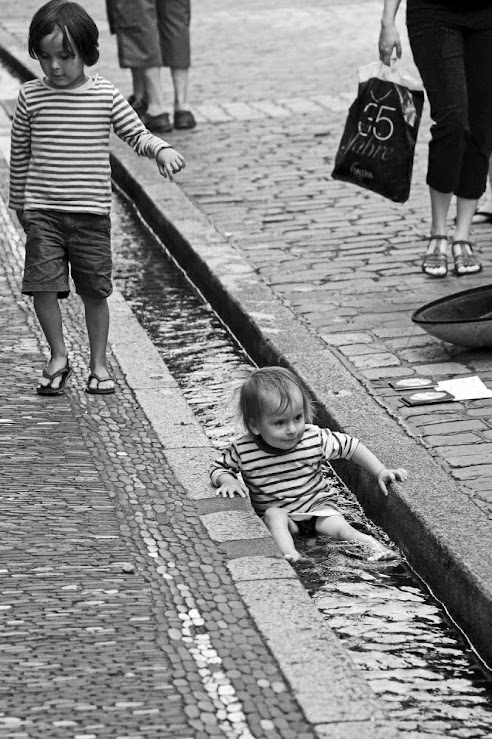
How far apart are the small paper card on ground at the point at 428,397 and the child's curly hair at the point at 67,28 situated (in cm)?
174

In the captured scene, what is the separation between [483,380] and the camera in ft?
17.9

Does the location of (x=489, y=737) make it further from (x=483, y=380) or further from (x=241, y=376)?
(x=241, y=376)

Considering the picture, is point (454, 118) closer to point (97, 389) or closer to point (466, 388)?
point (466, 388)

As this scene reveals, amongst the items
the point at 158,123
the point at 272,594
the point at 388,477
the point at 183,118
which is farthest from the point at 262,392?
the point at 183,118

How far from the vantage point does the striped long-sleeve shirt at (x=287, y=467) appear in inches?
183

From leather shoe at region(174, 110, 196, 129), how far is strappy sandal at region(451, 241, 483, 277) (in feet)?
13.5

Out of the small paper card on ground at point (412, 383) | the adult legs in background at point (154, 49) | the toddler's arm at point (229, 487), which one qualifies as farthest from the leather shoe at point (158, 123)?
the toddler's arm at point (229, 487)

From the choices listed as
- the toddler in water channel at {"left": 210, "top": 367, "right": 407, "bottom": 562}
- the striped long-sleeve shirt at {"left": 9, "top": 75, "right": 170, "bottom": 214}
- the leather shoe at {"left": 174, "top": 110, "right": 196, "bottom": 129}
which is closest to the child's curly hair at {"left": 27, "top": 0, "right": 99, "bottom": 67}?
the striped long-sleeve shirt at {"left": 9, "top": 75, "right": 170, "bottom": 214}

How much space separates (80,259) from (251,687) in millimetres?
2567

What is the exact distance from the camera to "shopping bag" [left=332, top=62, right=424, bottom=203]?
657cm

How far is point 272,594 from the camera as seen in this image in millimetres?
3824

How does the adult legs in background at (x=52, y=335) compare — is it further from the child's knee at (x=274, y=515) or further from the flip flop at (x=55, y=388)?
the child's knee at (x=274, y=515)

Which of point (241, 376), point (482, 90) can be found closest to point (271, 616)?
point (241, 376)

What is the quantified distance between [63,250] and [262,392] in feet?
4.44
